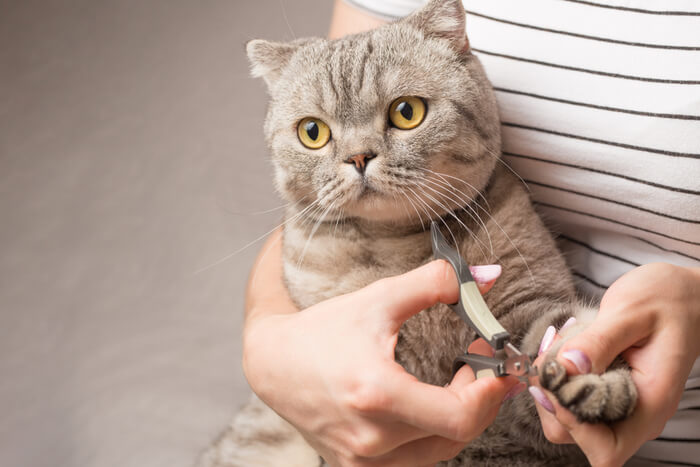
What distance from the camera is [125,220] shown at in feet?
5.81

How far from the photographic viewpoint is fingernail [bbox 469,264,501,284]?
839 millimetres

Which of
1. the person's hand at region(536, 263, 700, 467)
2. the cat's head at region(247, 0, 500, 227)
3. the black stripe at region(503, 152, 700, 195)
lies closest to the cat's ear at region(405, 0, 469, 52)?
the cat's head at region(247, 0, 500, 227)

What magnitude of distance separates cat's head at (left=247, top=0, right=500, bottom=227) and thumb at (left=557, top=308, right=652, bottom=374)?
29 centimetres

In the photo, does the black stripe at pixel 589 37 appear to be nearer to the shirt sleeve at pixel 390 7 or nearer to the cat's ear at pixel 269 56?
the shirt sleeve at pixel 390 7

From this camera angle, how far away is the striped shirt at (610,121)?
0.95 metres

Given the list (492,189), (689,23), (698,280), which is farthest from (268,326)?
(689,23)

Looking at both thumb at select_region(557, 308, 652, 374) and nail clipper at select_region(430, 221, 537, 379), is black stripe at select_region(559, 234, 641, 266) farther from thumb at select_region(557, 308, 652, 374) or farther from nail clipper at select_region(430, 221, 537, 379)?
nail clipper at select_region(430, 221, 537, 379)

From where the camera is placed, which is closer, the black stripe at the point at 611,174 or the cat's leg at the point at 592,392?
the cat's leg at the point at 592,392

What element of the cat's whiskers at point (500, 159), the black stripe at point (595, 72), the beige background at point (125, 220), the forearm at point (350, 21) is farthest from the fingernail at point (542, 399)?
the beige background at point (125, 220)

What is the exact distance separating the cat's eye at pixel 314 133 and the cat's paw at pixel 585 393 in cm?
50

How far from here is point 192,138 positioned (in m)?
1.88

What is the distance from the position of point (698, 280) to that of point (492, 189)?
1.11 feet

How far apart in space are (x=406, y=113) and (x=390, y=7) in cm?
44

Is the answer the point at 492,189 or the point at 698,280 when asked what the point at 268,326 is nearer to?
the point at 492,189
